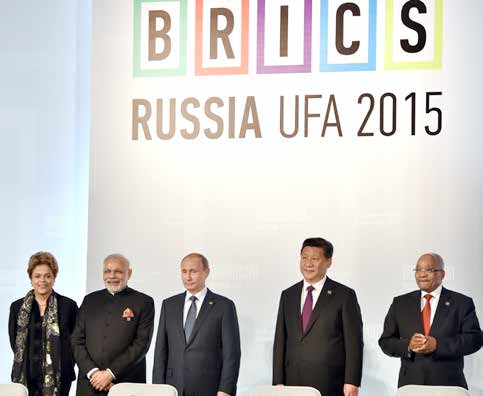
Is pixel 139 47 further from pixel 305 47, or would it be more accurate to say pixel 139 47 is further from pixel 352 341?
pixel 352 341

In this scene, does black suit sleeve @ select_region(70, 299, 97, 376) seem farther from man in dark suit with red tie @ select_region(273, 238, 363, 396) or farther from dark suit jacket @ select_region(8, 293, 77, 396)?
man in dark suit with red tie @ select_region(273, 238, 363, 396)

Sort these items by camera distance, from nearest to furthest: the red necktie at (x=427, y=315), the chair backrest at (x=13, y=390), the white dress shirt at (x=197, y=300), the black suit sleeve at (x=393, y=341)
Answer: the chair backrest at (x=13, y=390) → the black suit sleeve at (x=393, y=341) → the red necktie at (x=427, y=315) → the white dress shirt at (x=197, y=300)

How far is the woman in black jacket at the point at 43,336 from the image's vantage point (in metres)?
6.99

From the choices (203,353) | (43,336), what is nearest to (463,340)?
(203,353)

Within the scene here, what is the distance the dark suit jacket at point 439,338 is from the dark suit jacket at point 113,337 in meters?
1.74

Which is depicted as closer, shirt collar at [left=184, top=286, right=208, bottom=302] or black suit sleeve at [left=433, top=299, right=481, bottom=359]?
black suit sleeve at [left=433, top=299, right=481, bottom=359]

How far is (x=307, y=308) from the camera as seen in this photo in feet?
22.2

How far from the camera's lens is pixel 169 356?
684 cm

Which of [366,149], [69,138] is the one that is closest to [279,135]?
[366,149]

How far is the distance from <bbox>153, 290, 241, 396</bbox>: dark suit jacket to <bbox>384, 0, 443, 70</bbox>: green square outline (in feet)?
8.32

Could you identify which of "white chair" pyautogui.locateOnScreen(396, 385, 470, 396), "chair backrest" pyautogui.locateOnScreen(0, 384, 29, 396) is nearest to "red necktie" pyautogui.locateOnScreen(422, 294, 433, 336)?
"white chair" pyautogui.locateOnScreen(396, 385, 470, 396)

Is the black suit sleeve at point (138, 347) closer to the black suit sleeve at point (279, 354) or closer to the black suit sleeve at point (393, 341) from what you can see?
the black suit sleeve at point (279, 354)

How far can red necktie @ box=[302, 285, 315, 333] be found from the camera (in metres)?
6.72

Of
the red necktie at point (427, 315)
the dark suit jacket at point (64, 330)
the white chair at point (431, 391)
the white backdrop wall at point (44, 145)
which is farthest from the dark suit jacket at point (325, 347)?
the white backdrop wall at point (44, 145)
